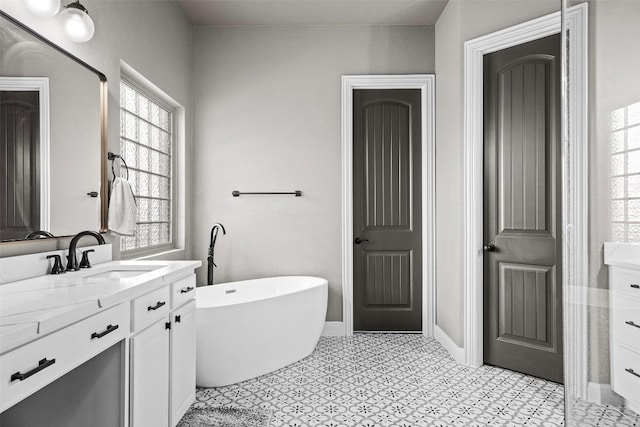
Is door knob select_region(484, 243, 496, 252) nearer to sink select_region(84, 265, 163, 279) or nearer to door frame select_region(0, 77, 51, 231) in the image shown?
sink select_region(84, 265, 163, 279)

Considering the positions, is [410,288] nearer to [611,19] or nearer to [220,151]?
[220,151]

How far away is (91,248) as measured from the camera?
2027 millimetres

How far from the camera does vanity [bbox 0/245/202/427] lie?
38.8 inches

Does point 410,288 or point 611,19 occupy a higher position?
point 611,19

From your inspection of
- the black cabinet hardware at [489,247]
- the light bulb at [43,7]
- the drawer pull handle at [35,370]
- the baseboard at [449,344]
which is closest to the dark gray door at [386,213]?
the baseboard at [449,344]

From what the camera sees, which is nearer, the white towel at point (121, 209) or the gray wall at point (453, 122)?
the white towel at point (121, 209)

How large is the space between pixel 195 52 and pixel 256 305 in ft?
7.89

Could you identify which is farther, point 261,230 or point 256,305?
point 261,230

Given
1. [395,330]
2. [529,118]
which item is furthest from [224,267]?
[529,118]

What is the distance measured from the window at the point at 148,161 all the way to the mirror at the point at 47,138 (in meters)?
0.45

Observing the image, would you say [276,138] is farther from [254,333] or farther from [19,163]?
[19,163]

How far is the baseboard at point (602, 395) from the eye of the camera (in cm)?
96

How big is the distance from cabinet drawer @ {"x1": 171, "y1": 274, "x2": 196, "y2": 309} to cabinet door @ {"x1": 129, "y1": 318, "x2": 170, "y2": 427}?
132 millimetres

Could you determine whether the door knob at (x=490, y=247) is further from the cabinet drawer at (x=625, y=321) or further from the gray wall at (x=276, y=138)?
the cabinet drawer at (x=625, y=321)
